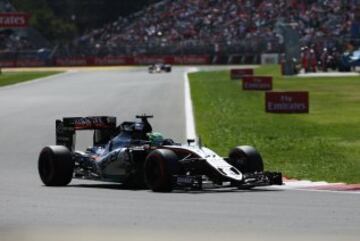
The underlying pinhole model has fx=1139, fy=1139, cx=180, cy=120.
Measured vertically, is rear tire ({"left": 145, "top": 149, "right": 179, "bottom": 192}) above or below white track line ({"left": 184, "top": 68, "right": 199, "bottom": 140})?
below

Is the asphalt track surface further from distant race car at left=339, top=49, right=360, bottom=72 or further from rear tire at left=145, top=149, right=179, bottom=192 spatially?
distant race car at left=339, top=49, right=360, bottom=72

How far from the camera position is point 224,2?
91.6 metres

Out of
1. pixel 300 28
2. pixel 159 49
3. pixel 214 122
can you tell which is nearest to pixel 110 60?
pixel 159 49

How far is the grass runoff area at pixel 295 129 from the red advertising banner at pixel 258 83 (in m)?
0.45

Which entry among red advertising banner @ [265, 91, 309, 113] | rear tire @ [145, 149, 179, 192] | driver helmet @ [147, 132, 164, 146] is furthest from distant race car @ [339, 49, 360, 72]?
rear tire @ [145, 149, 179, 192]

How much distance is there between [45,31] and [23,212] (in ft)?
340

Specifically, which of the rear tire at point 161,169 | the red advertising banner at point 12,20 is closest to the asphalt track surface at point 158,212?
the rear tire at point 161,169

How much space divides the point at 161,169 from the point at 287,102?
19.2 meters

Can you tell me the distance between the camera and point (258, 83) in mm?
48469

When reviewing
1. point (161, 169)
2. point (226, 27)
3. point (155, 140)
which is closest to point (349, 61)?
point (226, 27)

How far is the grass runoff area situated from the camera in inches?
744

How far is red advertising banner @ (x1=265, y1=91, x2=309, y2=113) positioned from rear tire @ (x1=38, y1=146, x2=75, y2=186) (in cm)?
1702

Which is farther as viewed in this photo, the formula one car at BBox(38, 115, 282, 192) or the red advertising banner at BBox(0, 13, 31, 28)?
the red advertising banner at BBox(0, 13, 31, 28)

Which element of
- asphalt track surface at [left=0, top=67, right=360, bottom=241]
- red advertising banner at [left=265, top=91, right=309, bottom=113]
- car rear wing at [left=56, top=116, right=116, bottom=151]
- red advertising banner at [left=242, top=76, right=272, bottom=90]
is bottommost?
asphalt track surface at [left=0, top=67, right=360, bottom=241]
